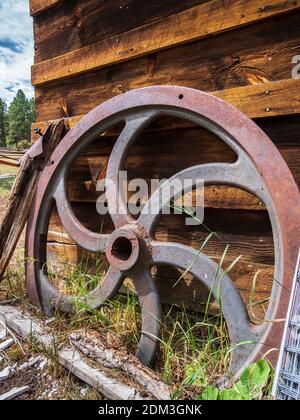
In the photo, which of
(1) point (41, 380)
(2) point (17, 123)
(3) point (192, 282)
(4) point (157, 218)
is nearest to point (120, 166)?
(4) point (157, 218)

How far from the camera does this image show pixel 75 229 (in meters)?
1.91

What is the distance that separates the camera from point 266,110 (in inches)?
59.5

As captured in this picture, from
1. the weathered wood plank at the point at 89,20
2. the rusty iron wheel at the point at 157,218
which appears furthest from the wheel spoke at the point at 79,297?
the weathered wood plank at the point at 89,20

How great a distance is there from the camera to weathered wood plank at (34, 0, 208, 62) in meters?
1.92

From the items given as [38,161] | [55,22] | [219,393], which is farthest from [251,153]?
[55,22]

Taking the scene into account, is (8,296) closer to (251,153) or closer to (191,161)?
(191,161)

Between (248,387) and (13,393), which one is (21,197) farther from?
(248,387)

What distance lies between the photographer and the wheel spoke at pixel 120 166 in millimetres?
1713

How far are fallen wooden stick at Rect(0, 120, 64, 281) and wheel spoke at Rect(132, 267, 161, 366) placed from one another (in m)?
0.95

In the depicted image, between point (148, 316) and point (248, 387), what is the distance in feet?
1.72

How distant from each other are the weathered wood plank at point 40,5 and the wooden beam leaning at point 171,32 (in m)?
0.37

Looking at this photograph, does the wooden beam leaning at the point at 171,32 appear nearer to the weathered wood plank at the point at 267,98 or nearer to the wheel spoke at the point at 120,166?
the weathered wood plank at the point at 267,98

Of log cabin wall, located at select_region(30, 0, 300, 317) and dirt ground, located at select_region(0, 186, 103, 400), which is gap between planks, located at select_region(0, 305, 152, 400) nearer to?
dirt ground, located at select_region(0, 186, 103, 400)

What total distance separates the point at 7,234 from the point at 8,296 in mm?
381
